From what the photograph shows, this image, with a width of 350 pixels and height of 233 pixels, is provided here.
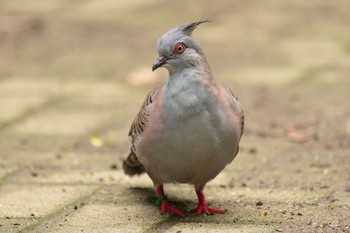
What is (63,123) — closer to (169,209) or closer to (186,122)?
(169,209)

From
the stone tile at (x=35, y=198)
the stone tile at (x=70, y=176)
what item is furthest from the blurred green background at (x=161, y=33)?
the stone tile at (x=35, y=198)

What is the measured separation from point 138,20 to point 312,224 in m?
5.28

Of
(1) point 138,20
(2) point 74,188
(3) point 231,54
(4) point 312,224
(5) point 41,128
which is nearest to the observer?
(4) point 312,224

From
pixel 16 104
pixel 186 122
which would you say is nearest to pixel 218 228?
pixel 186 122

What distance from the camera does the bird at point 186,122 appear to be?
166 inches

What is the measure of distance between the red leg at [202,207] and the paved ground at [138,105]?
67 millimetres

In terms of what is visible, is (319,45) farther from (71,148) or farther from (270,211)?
(270,211)

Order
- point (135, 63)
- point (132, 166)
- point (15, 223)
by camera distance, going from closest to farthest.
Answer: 1. point (15, 223)
2. point (132, 166)
3. point (135, 63)

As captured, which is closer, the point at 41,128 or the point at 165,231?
the point at 165,231

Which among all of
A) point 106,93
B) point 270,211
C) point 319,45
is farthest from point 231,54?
point 270,211

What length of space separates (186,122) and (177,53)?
39 centimetres

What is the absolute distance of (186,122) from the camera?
13.8 ft

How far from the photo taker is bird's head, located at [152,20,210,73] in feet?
14.4

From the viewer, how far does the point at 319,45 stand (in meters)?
8.23
